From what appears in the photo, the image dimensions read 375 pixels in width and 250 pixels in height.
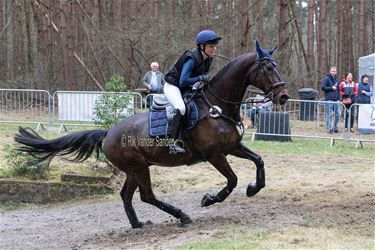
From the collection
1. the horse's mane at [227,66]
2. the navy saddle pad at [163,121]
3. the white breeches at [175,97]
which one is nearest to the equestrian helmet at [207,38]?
the horse's mane at [227,66]

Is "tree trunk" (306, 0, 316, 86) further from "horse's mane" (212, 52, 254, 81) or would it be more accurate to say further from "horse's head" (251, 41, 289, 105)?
"horse's head" (251, 41, 289, 105)

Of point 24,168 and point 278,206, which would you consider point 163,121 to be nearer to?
point 278,206

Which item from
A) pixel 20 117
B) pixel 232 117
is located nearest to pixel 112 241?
pixel 232 117

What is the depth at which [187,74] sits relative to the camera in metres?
7.79

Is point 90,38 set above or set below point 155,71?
above

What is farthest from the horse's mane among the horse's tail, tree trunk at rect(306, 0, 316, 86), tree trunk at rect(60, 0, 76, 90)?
tree trunk at rect(306, 0, 316, 86)

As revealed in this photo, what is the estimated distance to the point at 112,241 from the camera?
8047 millimetres

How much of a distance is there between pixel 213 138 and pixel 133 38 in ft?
65.1

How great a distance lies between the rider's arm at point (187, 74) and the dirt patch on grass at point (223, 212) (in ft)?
6.47

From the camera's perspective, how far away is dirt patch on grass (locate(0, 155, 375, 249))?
23.9 ft

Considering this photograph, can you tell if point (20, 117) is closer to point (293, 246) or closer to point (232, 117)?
point (232, 117)

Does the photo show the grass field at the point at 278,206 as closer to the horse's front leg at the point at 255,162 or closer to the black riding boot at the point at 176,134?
the horse's front leg at the point at 255,162

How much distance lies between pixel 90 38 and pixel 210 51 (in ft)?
73.9

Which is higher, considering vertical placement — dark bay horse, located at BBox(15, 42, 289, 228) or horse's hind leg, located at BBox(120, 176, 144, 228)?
dark bay horse, located at BBox(15, 42, 289, 228)
